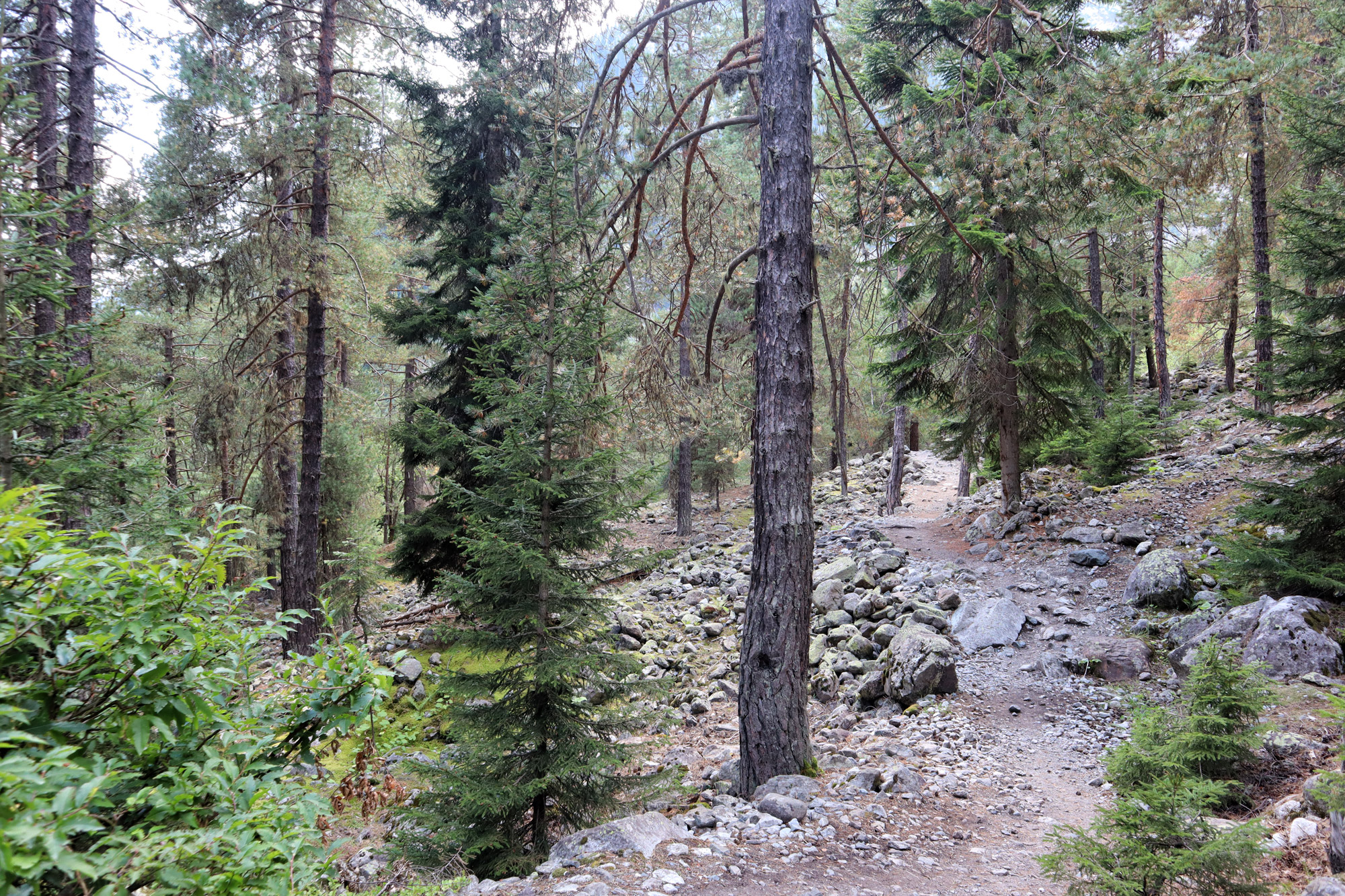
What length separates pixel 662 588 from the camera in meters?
12.9

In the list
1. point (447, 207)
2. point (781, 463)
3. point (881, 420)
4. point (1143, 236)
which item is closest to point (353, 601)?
point (447, 207)

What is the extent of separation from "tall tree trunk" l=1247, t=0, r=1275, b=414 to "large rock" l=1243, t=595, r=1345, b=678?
2.07 m

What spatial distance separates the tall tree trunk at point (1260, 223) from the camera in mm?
6547

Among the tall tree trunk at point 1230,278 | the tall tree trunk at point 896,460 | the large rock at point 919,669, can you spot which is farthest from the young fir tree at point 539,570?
the tall tree trunk at point 1230,278

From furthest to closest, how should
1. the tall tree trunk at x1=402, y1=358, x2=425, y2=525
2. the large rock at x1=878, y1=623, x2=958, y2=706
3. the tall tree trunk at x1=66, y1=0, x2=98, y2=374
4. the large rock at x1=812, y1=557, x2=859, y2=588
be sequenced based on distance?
the tall tree trunk at x1=402, y1=358, x2=425, y2=525 → the large rock at x1=812, y1=557, x2=859, y2=588 → the tall tree trunk at x1=66, y1=0, x2=98, y2=374 → the large rock at x1=878, y1=623, x2=958, y2=706

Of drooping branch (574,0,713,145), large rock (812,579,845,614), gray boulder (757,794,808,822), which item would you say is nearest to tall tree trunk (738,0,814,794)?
gray boulder (757,794,808,822)

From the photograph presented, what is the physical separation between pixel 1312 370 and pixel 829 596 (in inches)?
235

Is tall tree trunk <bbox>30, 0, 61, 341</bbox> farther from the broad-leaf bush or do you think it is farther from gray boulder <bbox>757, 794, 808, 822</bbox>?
gray boulder <bbox>757, 794, 808, 822</bbox>

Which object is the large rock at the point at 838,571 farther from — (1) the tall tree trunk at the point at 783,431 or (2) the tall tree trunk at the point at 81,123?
(2) the tall tree trunk at the point at 81,123

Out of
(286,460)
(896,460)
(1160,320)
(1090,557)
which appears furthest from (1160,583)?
(286,460)

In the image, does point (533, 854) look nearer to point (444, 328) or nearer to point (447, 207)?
point (444, 328)

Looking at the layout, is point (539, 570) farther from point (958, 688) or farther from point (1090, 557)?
point (1090, 557)

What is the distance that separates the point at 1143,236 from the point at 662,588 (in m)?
19.1

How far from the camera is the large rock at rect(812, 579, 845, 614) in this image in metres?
9.59
